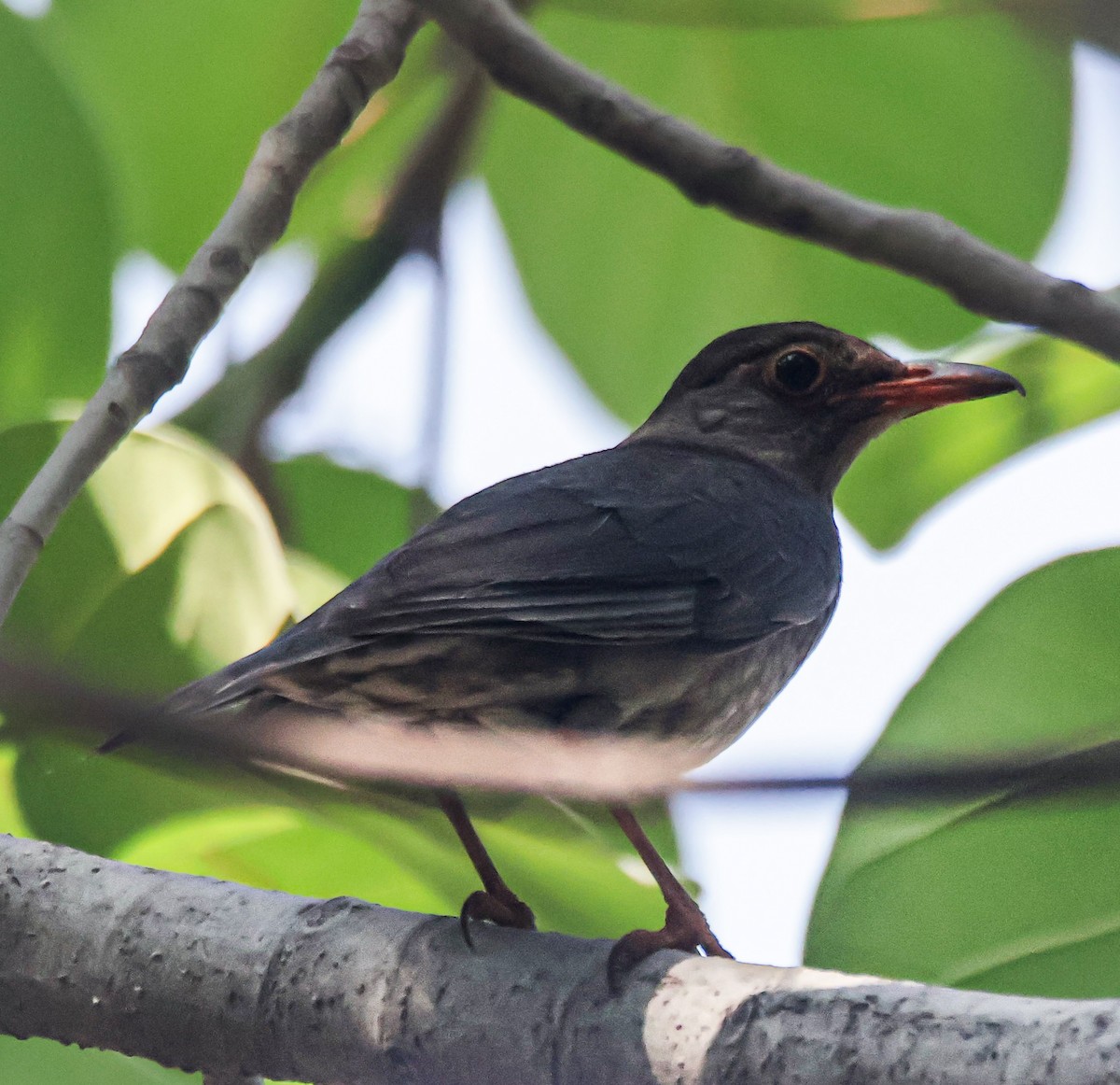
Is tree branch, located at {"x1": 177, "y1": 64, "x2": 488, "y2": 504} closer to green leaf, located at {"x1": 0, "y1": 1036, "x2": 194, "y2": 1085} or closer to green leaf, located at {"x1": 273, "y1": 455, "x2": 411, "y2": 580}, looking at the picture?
green leaf, located at {"x1": 273, "y1": 455, "x2": 411, "y2": 580}

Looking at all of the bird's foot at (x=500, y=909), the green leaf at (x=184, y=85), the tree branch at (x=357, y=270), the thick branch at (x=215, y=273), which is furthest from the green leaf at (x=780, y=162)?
the bird's foot at (x=500, y=909)

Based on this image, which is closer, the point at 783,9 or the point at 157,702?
the point at 157,702

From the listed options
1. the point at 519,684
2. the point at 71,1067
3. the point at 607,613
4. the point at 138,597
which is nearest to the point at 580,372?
the point at 607,613

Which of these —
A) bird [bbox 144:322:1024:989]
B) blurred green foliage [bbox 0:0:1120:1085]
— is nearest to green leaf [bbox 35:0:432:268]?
blurred green foliage [bbox 0:0:1120:1085]

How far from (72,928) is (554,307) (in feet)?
6.54

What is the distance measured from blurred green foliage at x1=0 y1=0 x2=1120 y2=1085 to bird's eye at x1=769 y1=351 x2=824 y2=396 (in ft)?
0.37

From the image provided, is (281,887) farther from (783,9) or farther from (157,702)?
(783,9)

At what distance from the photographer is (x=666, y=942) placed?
6.63 feet

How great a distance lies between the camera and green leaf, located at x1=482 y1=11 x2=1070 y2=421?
331 cm

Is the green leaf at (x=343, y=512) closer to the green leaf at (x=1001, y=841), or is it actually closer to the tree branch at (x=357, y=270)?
the tree branch at (x=357, y=270)

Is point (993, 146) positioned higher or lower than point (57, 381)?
higher

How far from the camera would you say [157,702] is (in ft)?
4.00

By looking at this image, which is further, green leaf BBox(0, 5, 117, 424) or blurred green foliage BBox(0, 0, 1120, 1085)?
green leaf BBox(0, 5, 117, 424)

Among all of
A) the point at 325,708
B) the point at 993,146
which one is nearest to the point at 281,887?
the point at 325,708
